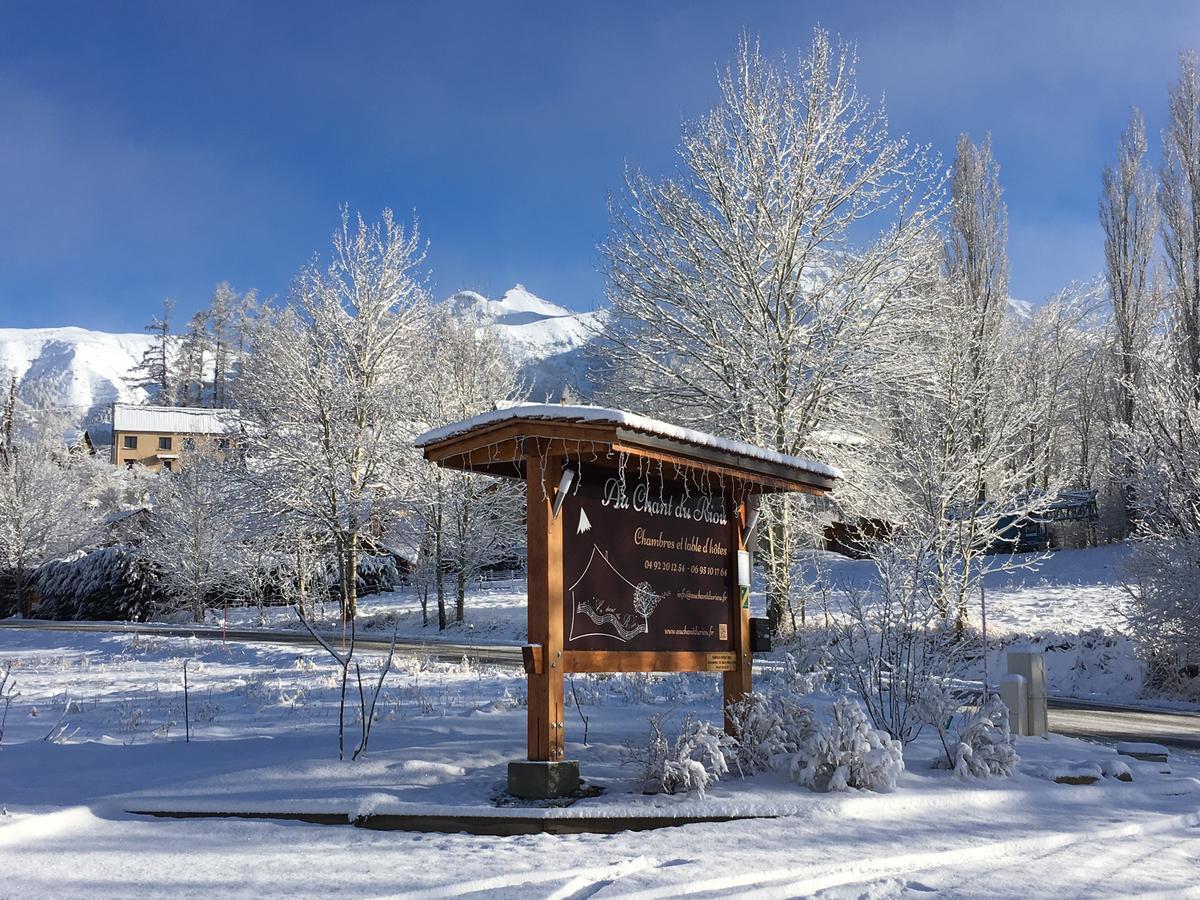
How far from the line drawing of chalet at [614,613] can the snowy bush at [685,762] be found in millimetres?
776

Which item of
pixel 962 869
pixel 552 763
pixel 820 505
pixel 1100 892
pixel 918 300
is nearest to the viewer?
pixel 1100 892

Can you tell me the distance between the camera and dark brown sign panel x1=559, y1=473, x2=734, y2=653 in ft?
24.0

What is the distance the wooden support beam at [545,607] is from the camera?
22.4 ft

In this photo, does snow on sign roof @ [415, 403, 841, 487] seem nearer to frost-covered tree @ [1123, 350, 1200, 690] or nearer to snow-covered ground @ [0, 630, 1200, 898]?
snow-covered ground @ [0, 630, 1200, 898]

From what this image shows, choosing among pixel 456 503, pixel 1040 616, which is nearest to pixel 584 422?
pixel 1040 616

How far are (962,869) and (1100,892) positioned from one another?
68 cm

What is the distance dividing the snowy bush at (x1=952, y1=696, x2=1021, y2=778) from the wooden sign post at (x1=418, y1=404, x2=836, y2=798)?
6.22 ft

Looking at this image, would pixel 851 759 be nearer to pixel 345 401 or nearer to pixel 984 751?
pixel 984 751

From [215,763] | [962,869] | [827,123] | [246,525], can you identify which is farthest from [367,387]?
[962,869]

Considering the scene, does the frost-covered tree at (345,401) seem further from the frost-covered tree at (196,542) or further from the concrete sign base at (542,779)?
the concrete sign base at (542,779)

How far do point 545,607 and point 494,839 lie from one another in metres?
1.70

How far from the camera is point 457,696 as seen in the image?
38.2ft

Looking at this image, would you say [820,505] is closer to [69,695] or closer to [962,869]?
[69,695]

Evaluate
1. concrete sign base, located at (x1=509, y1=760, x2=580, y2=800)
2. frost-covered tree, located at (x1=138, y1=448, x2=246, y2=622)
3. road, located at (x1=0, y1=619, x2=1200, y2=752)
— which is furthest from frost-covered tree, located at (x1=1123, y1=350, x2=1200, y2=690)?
frost-covered tree, located at (x1=138, y1=448, x2=246, y2=622)
